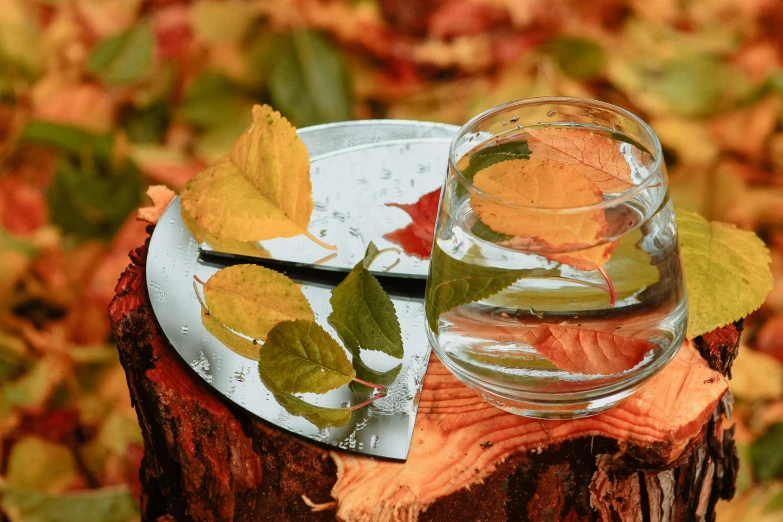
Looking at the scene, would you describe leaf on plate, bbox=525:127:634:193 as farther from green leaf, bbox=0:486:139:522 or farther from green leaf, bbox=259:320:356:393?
green leaf, bbox=0:486:139:522

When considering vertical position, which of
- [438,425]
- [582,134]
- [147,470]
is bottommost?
[147,470]

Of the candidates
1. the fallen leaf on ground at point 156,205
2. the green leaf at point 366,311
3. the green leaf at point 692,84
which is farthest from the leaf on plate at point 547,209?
the green leaf at point 692,84

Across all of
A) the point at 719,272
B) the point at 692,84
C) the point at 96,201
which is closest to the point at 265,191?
the point at 719,272

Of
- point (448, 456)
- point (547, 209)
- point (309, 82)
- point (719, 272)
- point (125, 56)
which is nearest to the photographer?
point (547, 209)

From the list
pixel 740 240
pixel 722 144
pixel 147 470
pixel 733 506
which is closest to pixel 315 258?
pixel 147 470

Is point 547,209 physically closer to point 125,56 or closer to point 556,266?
point 556,266

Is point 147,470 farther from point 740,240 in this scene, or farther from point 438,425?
point 740,240

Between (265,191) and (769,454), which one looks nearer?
(265,191)
